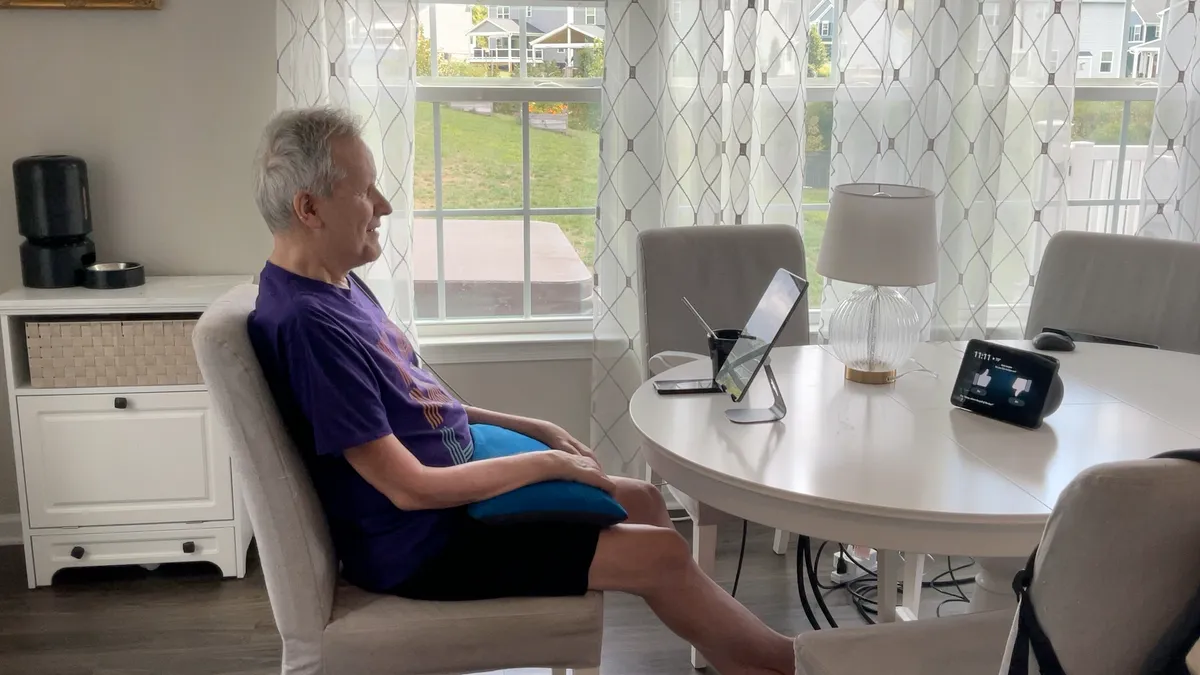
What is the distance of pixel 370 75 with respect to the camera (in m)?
2.98

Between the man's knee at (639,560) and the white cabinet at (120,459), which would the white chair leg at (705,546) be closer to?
the man's knee at (639,560)

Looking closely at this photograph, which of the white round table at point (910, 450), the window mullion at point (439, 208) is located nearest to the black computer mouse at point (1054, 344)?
the white round table at point (910, 450)

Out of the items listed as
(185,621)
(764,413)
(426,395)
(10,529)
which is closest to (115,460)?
(185,621)

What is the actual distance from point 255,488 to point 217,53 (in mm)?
1799

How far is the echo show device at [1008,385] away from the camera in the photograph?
1937 millimetres

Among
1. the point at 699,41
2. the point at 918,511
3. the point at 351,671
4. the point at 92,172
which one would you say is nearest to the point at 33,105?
the point at 92,172

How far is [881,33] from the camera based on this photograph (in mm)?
3148

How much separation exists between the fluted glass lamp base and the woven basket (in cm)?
170

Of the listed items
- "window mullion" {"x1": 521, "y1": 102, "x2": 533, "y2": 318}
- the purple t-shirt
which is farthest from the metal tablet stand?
"window mullion" {"x1": 521, "y1": 102, "x2": 533, "y2": 318}

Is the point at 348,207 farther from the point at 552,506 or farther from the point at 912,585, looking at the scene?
the point at 912,585

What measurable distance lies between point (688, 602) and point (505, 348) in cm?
154

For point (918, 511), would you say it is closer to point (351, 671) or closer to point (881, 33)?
point (351, 671)

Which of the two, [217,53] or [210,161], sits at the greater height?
[217,53]

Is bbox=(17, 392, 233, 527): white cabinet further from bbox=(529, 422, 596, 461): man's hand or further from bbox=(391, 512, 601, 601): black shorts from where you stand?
bbox=(391, 512, 601, 601): black shorts
